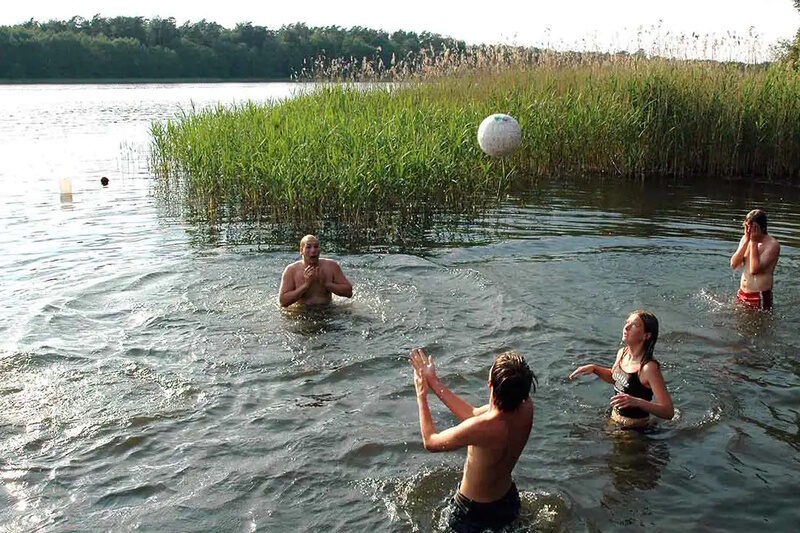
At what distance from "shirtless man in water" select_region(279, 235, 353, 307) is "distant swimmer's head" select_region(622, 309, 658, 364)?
389 centimetres

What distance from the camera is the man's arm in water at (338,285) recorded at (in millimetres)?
8938

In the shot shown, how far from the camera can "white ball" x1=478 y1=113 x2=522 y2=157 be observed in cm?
1417

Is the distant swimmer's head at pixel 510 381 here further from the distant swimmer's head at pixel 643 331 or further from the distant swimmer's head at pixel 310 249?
the distant swimmer's head at pixel 310 249

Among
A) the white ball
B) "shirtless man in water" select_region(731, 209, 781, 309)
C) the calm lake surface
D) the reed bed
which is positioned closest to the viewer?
the calm lake surface

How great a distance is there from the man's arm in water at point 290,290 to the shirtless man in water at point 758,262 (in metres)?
4.84

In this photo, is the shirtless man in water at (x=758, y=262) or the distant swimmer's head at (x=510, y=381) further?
the shirtless man in water at (x=758, y=262)

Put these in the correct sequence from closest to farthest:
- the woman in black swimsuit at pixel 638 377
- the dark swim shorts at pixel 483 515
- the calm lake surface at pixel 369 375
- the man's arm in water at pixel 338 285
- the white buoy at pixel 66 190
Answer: the dark swim shorts at pixel 483 515
the calm lake surface at pixel 369 375
the woman in black swimsuit at pixel 638 377
the man's arm in water at pixel 338 285
the white buoy at pixel 66 190

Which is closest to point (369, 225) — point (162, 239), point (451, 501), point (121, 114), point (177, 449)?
point (162, 239)

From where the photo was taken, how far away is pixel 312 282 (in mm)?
8844

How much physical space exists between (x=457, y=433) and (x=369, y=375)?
283 centimetres

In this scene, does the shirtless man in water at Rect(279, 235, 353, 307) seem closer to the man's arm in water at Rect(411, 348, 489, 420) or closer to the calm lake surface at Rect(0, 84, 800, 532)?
the calm lake surface at Rect(0, 84, 800, 532)

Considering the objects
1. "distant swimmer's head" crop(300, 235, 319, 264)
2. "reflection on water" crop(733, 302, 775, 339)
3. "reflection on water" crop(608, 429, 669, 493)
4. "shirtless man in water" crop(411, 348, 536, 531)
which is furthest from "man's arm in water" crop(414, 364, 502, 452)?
"reflection on water" crop(733, 302, 775, 339)

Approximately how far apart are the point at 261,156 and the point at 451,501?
9.48 m

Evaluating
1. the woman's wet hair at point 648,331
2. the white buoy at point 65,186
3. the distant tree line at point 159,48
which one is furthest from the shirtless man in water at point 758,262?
the distant tree line at point 159,48
